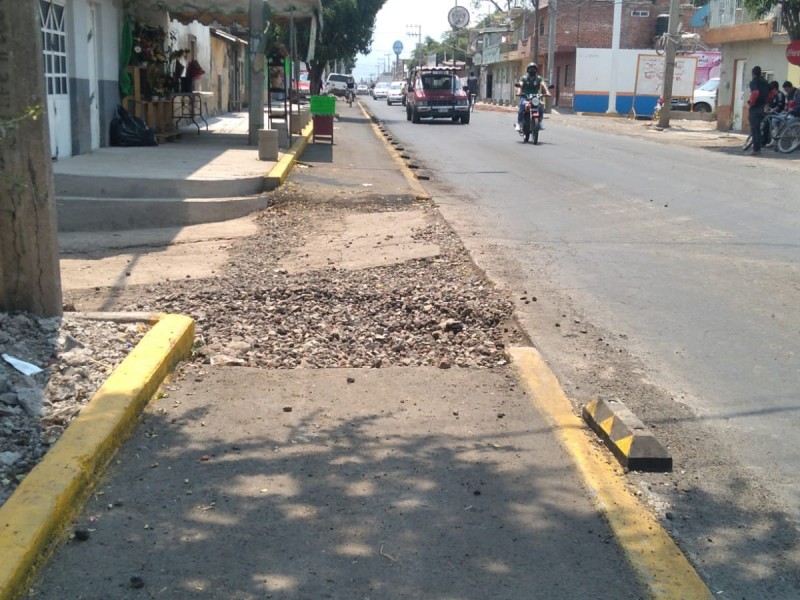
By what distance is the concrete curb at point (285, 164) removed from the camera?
1322cm

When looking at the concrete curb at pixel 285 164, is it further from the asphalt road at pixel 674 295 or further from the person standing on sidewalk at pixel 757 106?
the person standing on sidewalk at pixel 757 106

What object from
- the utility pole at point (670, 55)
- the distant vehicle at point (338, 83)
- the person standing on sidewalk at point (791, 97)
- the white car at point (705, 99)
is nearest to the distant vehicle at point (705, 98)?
the white car at point (705, 99)

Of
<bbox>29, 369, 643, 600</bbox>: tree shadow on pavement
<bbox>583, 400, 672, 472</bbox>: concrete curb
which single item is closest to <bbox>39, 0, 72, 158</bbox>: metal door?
<bbox>29, 369, 643, 600</bbox>: tree shadow on pavement

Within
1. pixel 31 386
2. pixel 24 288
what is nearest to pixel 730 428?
pixel 31 386

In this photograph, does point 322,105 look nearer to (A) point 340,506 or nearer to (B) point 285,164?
(B) point 285,164

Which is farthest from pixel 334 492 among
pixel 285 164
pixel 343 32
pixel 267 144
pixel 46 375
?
pixel 343 32

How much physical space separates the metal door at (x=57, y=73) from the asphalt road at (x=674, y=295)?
553 centimetres

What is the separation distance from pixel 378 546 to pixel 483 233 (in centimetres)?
734

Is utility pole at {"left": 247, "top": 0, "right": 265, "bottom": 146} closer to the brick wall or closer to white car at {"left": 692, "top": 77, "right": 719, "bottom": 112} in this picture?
white car at {"left": 692, "top": 77, "right": 719, "bottom": 112}

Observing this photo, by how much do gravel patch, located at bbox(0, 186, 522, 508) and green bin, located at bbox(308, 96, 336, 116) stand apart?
12593 millimetres

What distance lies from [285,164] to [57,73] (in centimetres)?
365

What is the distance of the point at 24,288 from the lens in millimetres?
5660

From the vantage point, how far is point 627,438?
14.6ft

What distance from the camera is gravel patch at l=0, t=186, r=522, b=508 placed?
4707 millimetres
